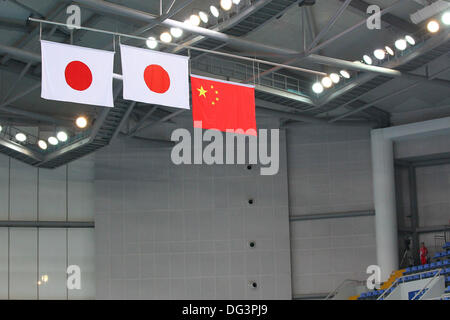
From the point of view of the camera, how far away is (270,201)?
32.6m

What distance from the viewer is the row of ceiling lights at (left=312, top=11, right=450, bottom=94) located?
22.8m

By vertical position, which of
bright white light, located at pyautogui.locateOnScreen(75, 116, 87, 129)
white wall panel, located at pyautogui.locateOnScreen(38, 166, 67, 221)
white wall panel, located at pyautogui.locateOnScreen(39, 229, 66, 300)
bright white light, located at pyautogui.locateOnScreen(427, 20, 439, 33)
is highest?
bright white light, located at pyautogui.locateOnScreen(427, 20, 439, 33)

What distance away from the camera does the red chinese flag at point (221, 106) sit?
17875 mm

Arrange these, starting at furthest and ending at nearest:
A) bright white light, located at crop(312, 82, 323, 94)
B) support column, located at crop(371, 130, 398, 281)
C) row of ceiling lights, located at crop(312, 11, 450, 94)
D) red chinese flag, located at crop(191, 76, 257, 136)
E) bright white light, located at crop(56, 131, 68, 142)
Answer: support column, located at crop(371, 130, 398, 281), bright white light, located at crop(56, 131, 68, 142), bright white light, located at crop(312, 82, 323, 94), row of ceiling lights, located at crop(312, 11, 450, 94), red chinese flag, located at crop(191, 76, 257, 136)

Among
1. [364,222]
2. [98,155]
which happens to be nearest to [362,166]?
[364,222]

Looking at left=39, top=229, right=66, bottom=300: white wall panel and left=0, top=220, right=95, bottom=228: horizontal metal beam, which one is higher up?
left=0, top=220, right=95, bottom=228: horizontal metal beam

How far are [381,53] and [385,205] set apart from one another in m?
8.98

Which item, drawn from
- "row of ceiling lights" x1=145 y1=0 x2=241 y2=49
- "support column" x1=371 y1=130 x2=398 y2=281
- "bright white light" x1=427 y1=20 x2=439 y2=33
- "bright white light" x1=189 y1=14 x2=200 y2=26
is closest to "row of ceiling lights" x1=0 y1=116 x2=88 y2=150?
"row of ceiling lights" x1=145 y1=0 x2=241 y2=49

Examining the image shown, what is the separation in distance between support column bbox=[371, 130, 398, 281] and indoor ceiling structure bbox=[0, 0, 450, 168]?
5.35 feet

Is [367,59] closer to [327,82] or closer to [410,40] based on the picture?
[410,40]

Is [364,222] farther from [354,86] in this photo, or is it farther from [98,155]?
[98,155]

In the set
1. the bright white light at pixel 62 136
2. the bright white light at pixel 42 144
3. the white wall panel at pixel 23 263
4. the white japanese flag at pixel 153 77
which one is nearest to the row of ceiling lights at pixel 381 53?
the white japanese flag at pixel 153 77

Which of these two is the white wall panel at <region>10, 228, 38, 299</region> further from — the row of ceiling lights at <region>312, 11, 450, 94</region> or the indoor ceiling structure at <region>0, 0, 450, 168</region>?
the row of ceiling lights at <region>312, 11, 450, 94</region>

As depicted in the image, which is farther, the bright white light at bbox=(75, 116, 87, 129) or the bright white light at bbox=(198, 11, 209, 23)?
the bright white light at bbox=(75, 116, 87, 129)
